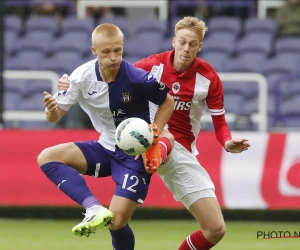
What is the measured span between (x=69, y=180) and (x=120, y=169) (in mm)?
418

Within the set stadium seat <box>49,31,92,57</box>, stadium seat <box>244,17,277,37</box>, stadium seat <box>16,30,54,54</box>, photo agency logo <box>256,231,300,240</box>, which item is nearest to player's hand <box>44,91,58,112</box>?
photo agency logo <box>256,231,300,240</box>

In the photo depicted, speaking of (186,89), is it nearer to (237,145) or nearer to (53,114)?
(237,145)

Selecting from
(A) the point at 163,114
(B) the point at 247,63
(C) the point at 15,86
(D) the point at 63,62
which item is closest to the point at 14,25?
(D) the point at 63,62

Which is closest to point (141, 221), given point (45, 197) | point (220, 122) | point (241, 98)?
point (45, 197)

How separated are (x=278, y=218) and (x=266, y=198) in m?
0.67

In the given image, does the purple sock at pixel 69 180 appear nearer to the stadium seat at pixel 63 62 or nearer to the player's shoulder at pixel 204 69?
the player's shoulder at pixel 204 69

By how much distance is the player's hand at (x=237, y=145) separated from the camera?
669 centimetres

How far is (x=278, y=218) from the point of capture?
419 inches

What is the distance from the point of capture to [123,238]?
6516mm

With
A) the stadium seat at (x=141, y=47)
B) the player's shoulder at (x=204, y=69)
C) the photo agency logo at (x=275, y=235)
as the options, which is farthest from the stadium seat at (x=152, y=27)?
the player's shoulder at (x=204, y=69)

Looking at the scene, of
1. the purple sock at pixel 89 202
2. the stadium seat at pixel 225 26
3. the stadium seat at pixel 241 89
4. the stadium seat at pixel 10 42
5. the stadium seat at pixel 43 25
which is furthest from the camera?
the stadium seat at pixel 43 25

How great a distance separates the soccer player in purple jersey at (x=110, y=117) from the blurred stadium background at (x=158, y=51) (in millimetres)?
3473

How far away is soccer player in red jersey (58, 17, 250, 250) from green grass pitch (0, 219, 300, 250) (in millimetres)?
1674

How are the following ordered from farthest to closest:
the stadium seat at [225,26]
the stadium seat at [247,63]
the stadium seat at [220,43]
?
the stadium seat at [225,26]
the stadium seat at [220,43]
the stadium seat at [247,63]
